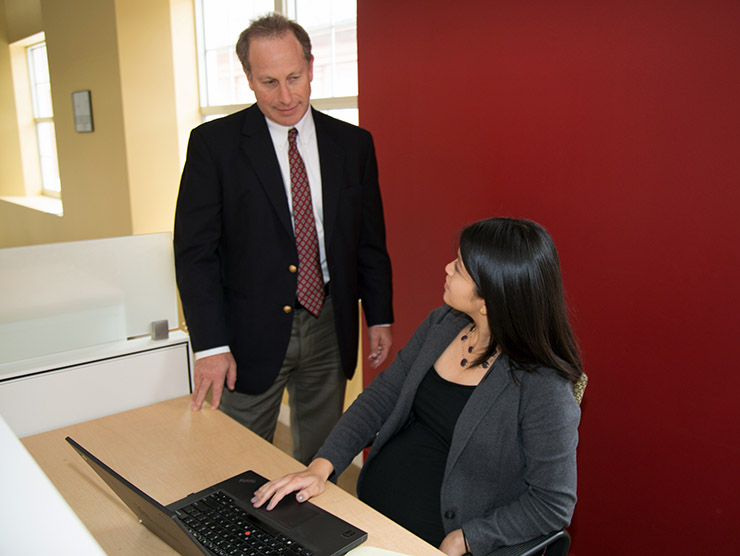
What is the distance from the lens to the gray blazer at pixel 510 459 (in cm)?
131

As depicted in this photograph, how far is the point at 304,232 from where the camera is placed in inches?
74.0

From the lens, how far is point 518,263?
4.40ft

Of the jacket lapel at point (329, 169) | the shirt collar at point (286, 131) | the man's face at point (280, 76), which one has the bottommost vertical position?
the jacket lapel at point (329, 169)

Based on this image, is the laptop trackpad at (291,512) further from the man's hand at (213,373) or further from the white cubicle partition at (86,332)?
the white cubicle partition at (86,332)

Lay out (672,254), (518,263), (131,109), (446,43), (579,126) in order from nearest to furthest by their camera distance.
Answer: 1. (518,263)
2. (672,254)
3. (579,126)
4. (446,43)
5. (131,109)

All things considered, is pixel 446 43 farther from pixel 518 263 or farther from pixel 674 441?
pixel 674 441

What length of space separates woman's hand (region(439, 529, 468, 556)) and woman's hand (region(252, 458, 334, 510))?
11.4 inches

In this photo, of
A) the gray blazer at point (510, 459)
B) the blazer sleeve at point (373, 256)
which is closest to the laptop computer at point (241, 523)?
the gray blazer at point (510, 459)

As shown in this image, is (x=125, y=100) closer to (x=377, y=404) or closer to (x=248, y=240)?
(x=248, y=240)

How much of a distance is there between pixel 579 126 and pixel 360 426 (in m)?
1.10

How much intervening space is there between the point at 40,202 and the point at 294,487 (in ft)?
18.9

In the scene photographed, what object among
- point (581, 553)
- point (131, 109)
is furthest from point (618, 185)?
point (131, 109)

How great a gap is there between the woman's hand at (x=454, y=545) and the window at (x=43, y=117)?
5.61 meters

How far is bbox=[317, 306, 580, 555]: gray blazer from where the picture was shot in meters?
1.31
